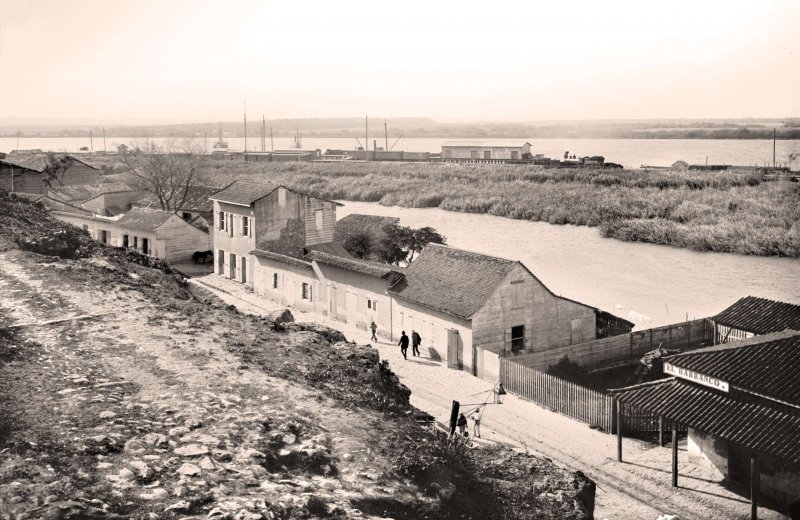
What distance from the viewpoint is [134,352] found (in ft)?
52.2

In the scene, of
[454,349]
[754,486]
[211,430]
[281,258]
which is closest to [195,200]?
[281,258]

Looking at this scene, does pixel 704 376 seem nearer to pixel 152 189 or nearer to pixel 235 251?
pixel 235 251

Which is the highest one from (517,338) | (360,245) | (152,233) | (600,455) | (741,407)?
(152,233)

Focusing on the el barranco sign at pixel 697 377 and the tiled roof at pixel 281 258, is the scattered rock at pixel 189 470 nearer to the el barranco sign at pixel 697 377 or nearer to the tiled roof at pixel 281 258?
the el barranco sign at pixel 697 377

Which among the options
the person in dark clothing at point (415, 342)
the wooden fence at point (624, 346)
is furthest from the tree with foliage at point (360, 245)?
the wooden fence at point (624, 346)

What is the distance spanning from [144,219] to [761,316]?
35.3 metres

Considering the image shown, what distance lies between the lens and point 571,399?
2380 cm

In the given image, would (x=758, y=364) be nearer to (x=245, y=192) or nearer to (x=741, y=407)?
(x=741, y=407)

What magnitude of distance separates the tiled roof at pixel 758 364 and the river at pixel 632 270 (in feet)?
50.4

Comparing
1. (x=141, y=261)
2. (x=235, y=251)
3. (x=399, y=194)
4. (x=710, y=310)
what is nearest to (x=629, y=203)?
(x=399, y=194)

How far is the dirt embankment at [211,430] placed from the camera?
34.6ft

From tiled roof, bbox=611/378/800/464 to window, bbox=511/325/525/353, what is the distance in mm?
8210

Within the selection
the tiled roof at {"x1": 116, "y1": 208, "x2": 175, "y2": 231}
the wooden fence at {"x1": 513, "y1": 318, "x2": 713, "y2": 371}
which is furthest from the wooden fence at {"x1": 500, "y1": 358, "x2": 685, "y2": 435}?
the tiled roof at {"x1": 116, "y1": 208, "x2": 175, "y2": 231}

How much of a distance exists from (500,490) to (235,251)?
109ft
